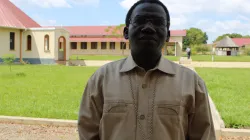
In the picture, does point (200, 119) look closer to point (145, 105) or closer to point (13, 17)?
point (145, 105)

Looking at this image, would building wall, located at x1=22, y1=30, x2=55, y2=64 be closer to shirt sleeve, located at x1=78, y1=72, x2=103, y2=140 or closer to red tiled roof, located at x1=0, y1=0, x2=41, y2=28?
red tiled roof, located at x1=0, y1=0, x2=41, y2=28

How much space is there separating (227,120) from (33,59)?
23073mm

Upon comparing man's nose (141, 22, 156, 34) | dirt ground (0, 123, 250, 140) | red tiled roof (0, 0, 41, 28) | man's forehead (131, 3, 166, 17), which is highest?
red tiled roof (0, 0, 41, 28)

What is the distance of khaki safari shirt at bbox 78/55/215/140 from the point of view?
69.0 inches

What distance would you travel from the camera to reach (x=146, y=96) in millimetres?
1770

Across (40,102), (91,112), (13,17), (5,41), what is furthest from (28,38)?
(91,112)

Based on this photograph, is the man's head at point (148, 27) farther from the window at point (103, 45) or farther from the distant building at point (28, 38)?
the window at point (103, 45)

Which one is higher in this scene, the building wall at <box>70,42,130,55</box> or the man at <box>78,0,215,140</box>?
the building wall at <box>70,42,130,55</box>

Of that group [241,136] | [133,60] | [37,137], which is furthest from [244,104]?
[133,60]

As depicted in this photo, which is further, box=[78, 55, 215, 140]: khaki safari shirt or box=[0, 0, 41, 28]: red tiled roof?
box=[0, 0, 41, 28]: red tiled roof

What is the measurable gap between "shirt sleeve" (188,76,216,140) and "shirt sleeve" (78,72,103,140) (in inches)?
20.7

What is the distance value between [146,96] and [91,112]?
0.34 m

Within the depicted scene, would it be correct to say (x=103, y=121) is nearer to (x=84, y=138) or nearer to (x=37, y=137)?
(x=84, y=138)

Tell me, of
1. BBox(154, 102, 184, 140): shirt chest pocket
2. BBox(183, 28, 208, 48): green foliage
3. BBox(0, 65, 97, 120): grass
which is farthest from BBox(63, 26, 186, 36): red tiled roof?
BBox(154, 102, 184, 140): shirt chest pocket
